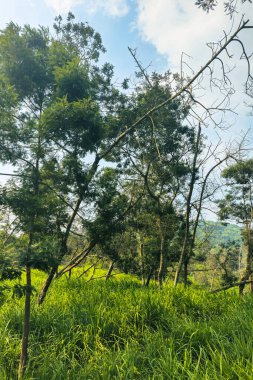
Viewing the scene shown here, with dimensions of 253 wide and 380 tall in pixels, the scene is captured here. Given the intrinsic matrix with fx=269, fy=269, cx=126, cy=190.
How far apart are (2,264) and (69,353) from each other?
2.33m

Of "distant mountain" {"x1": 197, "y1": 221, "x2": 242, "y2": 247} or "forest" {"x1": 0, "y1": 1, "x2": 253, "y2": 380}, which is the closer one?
"forest" {"x1": 0, "y1": 1, "x2": 253, "y2": 380}

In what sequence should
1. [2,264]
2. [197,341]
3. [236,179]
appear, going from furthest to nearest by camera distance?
[236,179]
[197,341]
[2,264]

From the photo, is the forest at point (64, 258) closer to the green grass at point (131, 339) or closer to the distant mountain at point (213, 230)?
the green grass at point (131, 339)

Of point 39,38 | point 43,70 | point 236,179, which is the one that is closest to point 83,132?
point 43,70

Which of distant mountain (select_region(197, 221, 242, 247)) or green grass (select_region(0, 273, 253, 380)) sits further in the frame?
distant mountain (select_region(197, 221, 242, 247))

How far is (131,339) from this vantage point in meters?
4.73

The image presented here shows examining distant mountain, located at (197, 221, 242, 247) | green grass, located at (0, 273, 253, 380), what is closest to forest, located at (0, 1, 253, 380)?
green grass, located at (0, 273, 253, 380)

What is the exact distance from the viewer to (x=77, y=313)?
18.6ft

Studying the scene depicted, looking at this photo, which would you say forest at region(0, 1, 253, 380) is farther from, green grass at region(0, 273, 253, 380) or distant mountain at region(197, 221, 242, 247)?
distant mountain at region(197, 221, 242, 247)

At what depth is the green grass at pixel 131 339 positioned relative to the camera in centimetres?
343

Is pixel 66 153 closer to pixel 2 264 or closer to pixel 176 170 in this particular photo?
pixel 2 264

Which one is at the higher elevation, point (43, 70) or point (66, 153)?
point (43, 70)

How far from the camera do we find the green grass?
11.3ft

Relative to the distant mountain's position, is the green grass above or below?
below
